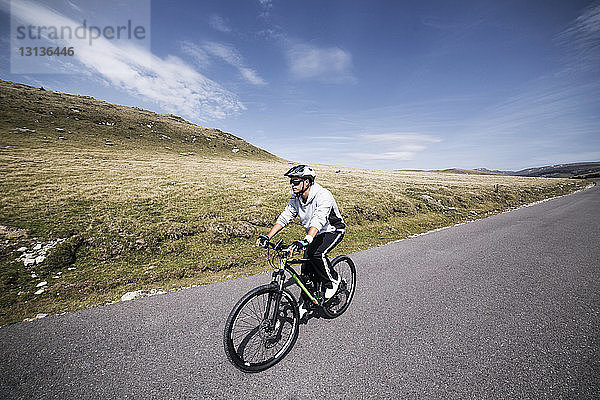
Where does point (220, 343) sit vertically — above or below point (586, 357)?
below

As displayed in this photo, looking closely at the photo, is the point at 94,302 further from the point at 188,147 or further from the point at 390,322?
the point at 188,147

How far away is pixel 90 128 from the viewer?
6588 cm

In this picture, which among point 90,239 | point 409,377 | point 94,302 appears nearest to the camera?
point 409,377

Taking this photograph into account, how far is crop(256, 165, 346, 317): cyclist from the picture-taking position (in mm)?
4809

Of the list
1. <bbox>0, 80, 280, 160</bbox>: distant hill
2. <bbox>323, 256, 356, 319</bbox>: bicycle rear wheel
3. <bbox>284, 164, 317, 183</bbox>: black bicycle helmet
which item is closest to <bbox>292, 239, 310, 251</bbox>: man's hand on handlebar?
<bbox>284, 164, 317, 183</bbox>: black bicycle helmet

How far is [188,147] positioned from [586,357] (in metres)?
86.9

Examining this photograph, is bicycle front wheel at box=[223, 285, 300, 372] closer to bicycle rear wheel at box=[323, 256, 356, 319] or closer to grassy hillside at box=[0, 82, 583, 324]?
bicycle rear wheel at box=[323, 256, 356, 319]

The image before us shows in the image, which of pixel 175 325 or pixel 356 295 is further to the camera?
pixel 356 295

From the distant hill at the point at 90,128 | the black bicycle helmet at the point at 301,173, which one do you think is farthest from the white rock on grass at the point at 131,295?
the distant hill at the point at 90,128

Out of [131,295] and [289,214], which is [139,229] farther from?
[289,214]

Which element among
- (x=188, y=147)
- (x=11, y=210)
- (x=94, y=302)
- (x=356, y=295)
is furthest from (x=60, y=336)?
(x=188, y=147)

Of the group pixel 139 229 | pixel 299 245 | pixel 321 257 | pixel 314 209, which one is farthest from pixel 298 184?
pixel 139 229

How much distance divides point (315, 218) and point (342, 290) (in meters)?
2.46

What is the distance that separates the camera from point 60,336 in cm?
478
